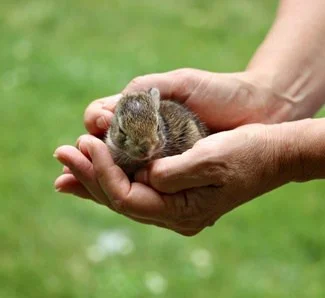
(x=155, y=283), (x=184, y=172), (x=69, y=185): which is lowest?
(x=155, y=283)

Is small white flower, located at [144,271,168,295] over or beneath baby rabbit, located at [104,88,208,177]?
beneath

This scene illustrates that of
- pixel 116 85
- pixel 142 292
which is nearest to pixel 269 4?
pixel 116 85

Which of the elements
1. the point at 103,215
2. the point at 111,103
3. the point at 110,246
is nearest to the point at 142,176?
the point at 111,103

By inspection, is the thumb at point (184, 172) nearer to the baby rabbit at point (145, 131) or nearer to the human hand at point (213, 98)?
the baby rabbit at point (145, 131)

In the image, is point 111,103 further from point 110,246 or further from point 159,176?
point 110,246

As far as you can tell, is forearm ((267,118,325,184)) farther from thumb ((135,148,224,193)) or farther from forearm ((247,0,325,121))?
forearm ((247,0,325,121))

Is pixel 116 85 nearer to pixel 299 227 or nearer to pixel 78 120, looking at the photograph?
pixel 78 120

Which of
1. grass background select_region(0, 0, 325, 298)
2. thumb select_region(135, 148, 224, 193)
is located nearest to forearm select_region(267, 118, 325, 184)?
thumb select_region(135, 148, 224, 193)
